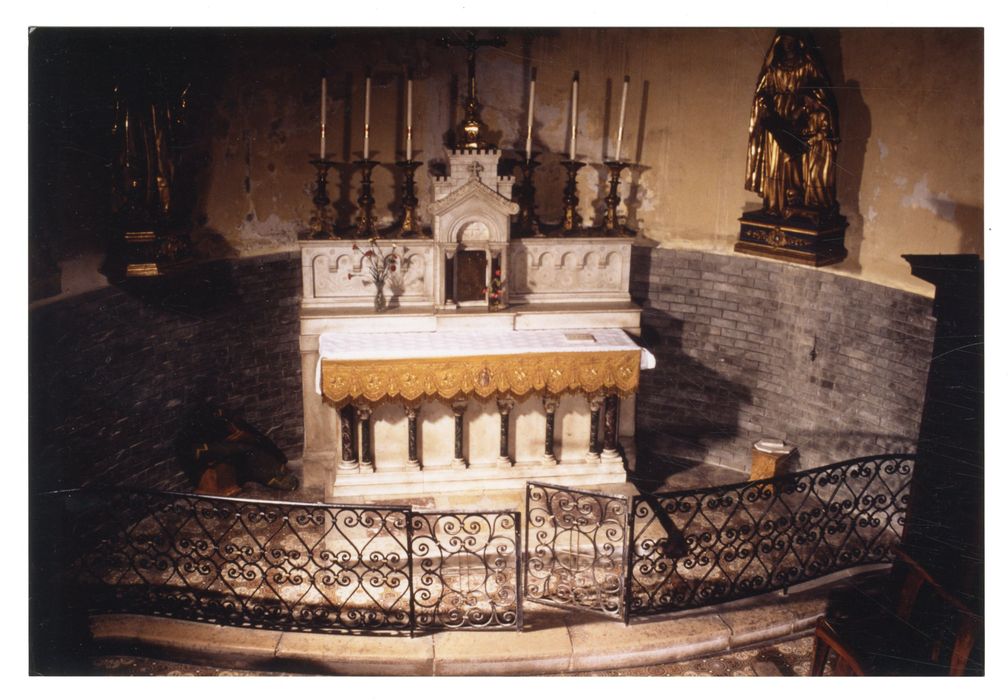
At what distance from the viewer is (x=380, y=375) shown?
6.89 metres

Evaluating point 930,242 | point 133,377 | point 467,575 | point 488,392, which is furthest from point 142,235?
point 930,242

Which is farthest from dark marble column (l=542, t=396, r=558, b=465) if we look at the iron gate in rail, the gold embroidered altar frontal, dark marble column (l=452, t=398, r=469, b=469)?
dark marble column (l=452, t=398, r=469, b=469)

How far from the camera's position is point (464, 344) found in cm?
718

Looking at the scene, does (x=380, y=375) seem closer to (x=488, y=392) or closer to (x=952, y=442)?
(x=488, y=392)

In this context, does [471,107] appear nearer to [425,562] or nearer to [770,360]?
[770,360]

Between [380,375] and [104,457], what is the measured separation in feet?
7.34

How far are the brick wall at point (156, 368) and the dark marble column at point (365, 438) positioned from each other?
1.40 meters

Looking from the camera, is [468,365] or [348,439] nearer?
[468,365]

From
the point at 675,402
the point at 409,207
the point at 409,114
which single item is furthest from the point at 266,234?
the point at 675,402

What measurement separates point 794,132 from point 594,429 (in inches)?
114

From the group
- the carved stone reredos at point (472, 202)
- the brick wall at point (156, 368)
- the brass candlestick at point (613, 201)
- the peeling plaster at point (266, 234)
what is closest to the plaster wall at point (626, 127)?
the peeling plaster at point (266, 234)

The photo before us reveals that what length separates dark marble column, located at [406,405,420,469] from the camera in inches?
284

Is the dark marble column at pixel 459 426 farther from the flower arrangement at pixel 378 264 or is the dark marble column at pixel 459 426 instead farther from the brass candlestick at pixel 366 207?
the brass candlestick at pixel 366 207

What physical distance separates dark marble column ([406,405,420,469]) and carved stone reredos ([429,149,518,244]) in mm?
1430
